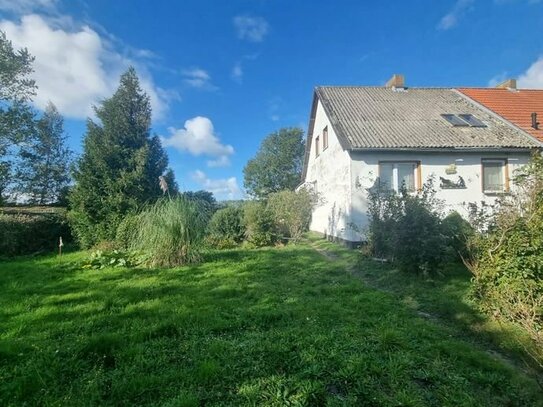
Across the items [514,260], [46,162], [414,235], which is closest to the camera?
[514,260]

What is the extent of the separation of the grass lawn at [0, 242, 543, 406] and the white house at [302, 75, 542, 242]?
5.61 m

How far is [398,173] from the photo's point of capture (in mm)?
10625

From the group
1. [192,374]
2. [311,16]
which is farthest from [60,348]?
[311,16]

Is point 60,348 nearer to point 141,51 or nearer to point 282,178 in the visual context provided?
point 141,51

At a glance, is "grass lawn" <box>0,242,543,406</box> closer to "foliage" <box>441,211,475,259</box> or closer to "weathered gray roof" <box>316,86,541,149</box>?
"foliage" <box>441,211,475,259</box>

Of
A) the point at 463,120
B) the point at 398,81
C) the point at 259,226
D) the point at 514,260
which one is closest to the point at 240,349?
the point at 514,260

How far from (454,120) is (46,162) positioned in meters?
26.7

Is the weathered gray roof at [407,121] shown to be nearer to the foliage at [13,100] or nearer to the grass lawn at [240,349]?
the grass lawn at [240,349]

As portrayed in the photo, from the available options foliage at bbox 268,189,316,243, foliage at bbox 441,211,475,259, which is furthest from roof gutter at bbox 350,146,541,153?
foliage at bbox 441,211,475,259

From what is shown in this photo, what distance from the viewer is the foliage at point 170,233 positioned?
22.2 ft

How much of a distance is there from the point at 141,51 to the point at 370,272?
1013 cm

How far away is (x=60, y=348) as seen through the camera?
10.1 feet

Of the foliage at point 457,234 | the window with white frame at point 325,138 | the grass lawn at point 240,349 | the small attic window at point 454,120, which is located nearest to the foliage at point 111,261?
the grass lawn at point 240,349

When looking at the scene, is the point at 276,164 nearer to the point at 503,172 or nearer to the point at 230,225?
the point at 230,225
